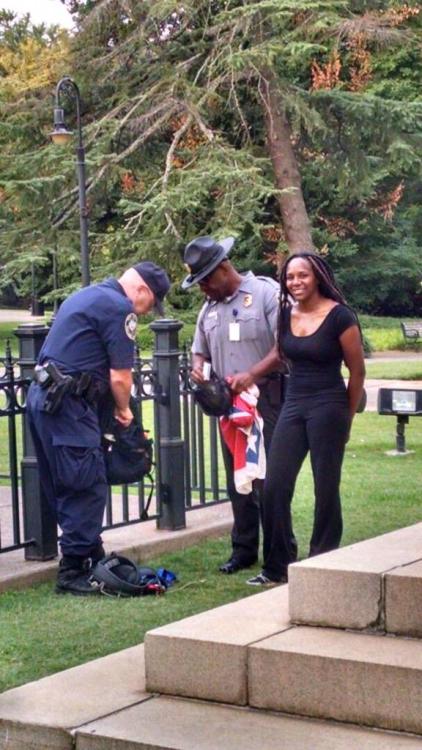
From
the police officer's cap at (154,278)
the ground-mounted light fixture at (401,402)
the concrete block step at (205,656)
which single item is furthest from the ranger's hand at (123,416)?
the ground-mounted light fixture at (401,402)

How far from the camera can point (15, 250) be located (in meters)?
34.6

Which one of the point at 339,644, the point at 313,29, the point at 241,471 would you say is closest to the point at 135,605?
the point at 241,471

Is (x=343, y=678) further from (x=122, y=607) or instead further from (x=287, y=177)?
(x=287, y=177)

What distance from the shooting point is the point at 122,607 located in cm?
675

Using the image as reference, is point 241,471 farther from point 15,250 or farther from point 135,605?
point 15,250

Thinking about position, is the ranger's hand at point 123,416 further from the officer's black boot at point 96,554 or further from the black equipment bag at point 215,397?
the officer's black boot at point 96,554

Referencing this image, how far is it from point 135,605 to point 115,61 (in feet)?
96.8

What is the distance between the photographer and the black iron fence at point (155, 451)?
7500 mm

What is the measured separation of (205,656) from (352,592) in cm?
62

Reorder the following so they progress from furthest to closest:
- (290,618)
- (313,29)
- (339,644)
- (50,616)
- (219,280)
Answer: (313,29)
(219,280)
(50,616)
(290,618)
(339,644)

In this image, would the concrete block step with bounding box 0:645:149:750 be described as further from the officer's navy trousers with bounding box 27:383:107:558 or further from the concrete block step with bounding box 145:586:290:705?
the officer's navy trousers with bounding box 27:383:107:558

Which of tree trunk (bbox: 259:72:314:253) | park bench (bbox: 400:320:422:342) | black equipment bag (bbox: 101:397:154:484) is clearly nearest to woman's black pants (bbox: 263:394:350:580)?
black equipment bag (bbox: 101:397:154:484)

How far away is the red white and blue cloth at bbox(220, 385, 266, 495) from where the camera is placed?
731cm

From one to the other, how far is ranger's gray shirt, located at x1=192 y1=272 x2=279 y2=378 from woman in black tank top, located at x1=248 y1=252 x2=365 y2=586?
40cm
